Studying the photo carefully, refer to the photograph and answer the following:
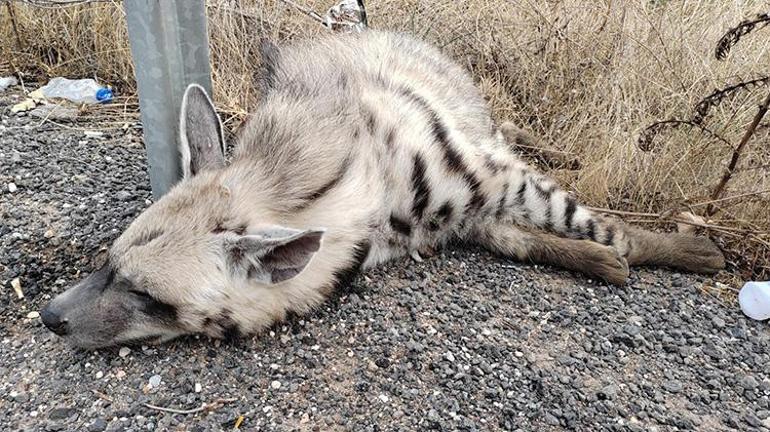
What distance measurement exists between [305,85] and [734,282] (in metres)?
1.76

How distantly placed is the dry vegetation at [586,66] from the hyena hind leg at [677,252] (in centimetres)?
17

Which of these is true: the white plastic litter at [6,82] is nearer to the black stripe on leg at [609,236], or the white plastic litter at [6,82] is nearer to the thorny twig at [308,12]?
the thorny twig at [308,12]

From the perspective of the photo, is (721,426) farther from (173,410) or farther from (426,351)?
(173,410)

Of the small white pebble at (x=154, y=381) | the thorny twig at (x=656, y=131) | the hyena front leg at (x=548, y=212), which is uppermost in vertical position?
the thorny twig at (x=656, y=131)

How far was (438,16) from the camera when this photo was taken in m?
4.11

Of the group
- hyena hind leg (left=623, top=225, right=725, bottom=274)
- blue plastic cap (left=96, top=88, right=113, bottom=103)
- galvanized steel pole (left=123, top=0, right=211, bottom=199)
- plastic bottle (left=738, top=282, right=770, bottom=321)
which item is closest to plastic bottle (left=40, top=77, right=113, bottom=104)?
blue plastic cap (left=96, top=88, right=113, bottom=103)

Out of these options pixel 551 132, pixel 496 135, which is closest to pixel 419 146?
pixel 496 135

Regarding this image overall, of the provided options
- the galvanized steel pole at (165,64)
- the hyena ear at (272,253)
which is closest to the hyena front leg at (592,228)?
the hyena ear at (272,253)

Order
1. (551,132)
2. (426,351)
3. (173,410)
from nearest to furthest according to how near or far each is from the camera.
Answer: (173,410) → (426,351) → (551,132)

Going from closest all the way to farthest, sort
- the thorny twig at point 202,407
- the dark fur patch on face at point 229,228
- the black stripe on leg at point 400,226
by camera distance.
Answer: the thorny twig at point 202,407
the dark fur patch on face at point 229,228
the black stripe on leg at point 400,226

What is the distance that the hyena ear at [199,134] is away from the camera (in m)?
2.32

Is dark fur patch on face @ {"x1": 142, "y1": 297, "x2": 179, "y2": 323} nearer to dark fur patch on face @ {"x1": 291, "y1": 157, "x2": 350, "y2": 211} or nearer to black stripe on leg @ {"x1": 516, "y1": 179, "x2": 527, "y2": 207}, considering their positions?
dark fur patch on face @ {"x1": 291, "y1": 157, "x2": 350, "y2": 211}

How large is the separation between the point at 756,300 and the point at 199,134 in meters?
1.95

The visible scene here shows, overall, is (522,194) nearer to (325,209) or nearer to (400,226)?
(400,226)
